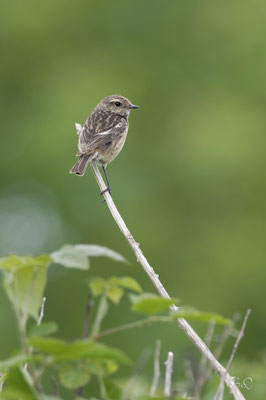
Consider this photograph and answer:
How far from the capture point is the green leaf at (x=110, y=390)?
5.61ft

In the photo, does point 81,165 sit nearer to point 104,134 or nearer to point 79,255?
point 104,134

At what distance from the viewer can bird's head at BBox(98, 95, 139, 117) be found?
8656 mm

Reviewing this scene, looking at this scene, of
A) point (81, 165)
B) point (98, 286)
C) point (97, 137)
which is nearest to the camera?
point (98, 286)

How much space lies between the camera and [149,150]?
25406mm

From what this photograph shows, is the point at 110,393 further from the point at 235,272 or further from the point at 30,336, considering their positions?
the point at 235,272

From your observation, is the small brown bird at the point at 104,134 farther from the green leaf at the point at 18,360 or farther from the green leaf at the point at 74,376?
the green leaf at the point at 18,360

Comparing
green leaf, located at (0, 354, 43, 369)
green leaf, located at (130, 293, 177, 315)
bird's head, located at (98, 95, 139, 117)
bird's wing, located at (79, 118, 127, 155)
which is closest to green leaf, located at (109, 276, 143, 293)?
green leaf, located at (130, 293, 177, 315)

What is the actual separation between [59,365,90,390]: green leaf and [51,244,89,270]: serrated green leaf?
0.65 feet

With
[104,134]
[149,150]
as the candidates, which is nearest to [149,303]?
[104,134]

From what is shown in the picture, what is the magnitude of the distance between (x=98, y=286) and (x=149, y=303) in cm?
19

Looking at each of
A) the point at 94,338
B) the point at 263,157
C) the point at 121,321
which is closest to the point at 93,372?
the point at 94,338

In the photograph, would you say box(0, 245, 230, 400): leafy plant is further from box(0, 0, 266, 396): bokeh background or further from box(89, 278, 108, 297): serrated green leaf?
box(0, 0, 266, 396): bokeh background

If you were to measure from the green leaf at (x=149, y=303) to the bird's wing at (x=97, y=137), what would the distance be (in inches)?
220

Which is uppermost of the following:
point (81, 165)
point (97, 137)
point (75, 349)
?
point (97, 137)
